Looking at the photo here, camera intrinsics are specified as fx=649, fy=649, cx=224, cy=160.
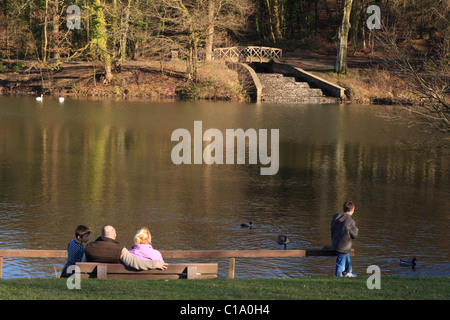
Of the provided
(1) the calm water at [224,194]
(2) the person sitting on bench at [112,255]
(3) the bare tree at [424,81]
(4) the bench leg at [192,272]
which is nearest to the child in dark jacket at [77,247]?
(2) the person sitting on bench at [112,255]

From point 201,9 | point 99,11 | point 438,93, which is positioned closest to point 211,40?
point 201,9

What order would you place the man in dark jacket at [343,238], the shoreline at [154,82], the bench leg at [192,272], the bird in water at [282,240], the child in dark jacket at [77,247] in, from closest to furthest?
the bench leg at [192,272]
the child in dark jacket at [77,247]
the man in dark jacket at [343,238]
the bird in water at [282,240]
the shoreline at [154,82]

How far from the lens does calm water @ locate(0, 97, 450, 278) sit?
588 inches

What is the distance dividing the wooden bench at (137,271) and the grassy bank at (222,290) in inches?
6.5

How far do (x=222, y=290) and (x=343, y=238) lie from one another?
119 inches

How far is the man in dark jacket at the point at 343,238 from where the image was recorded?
1152cm

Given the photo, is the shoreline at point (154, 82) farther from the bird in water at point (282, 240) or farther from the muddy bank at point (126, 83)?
the bird in water at point (282, 240)

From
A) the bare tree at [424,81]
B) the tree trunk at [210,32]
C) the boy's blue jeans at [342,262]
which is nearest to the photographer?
the boy's blue jeans at [342,262]

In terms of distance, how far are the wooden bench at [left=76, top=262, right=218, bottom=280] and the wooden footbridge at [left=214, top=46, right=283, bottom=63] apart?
49673 millimetres

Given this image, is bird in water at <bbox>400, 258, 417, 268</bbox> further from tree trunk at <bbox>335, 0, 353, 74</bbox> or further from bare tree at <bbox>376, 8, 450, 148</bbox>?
tree trunk at <bbox>335, 0, 353, 74</bbox>

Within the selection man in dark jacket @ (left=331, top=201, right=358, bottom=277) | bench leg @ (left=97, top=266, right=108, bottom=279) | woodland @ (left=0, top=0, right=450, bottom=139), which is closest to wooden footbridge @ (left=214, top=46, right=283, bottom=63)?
woodland @ (left=0, top=0, right=450, bottom=139)

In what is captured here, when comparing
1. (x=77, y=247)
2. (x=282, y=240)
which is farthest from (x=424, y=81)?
(x=77, y=247)
